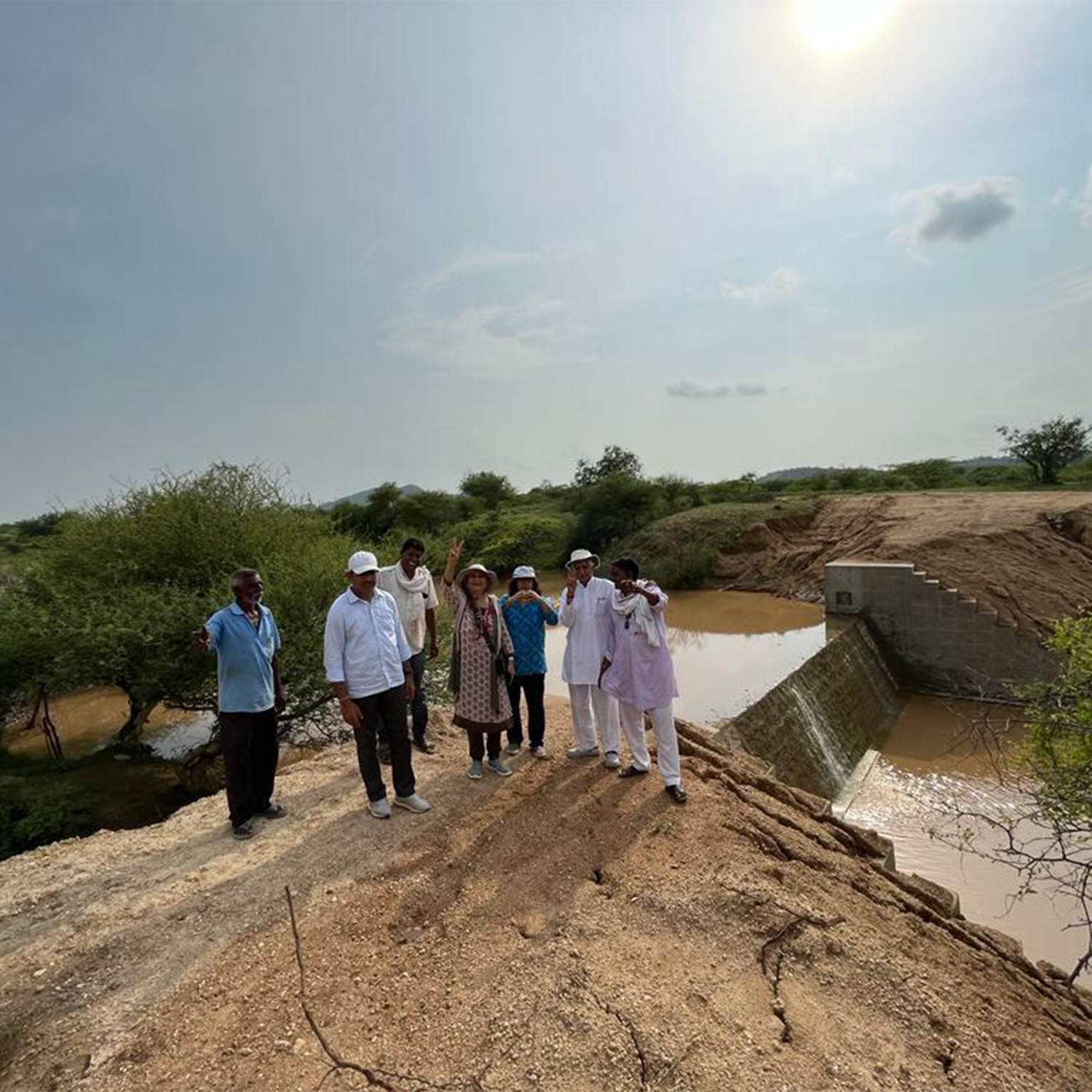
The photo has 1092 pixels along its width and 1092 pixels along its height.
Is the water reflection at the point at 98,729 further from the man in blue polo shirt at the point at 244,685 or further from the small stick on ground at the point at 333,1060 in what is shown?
the small stick on ground at the point at 333,1060

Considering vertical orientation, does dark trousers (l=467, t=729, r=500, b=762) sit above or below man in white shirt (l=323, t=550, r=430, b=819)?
below

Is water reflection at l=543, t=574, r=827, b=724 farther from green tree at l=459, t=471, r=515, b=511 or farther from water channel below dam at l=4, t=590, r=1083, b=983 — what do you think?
green tree at l=459, t=471, r=515, b=511

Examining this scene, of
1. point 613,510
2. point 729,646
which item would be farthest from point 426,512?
point 729,646

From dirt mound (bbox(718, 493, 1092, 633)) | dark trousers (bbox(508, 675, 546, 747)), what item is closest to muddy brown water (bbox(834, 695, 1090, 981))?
dark trousers (bbox(508, 675, 546, 747))

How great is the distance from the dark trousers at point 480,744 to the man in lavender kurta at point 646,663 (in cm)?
105

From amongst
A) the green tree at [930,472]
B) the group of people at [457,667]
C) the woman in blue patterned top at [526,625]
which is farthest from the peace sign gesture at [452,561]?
the green tree at [930,472]

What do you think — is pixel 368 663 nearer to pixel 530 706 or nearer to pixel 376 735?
pixel 376 735

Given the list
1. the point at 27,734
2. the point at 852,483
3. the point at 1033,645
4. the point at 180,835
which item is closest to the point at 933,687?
the point at 1033,645

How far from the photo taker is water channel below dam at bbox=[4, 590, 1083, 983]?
6414 mm

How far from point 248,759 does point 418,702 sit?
1563 mm

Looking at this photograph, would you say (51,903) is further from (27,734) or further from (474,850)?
(27,734)

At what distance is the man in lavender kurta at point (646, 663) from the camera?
448cm

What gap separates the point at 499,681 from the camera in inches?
190

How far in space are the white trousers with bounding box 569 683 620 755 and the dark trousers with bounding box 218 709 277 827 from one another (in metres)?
2.23
